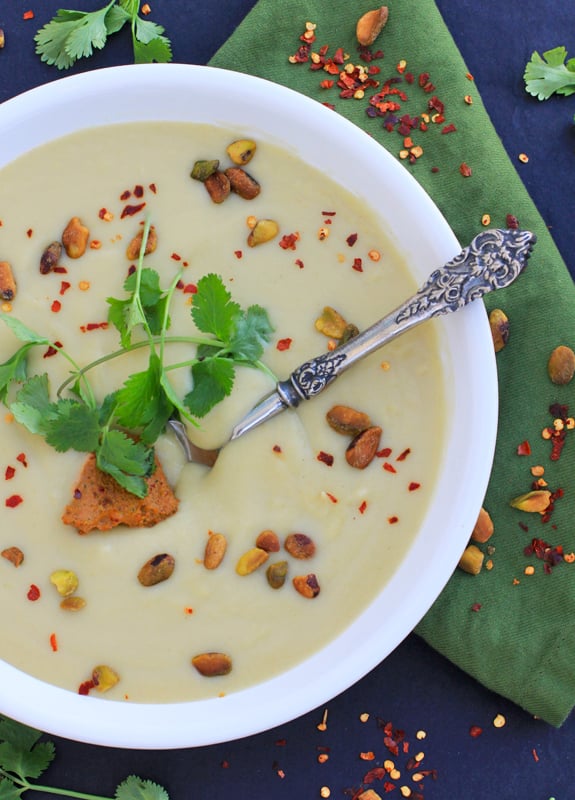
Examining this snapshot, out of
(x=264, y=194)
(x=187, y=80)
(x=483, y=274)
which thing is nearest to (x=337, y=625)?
(x=483, y=274)

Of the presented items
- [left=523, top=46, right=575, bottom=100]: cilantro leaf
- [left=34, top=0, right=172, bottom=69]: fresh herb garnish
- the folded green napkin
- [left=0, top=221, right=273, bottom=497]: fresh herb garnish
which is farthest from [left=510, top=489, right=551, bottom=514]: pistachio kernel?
[left=34, top=0, right=172, bottom=69]: fresh herb garnish

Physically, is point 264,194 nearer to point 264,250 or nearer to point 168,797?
point 264,250

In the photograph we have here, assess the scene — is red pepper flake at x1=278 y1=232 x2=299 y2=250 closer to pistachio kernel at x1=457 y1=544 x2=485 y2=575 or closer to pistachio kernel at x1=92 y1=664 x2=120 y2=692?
pistachio kernel at x1=457 y1=544 x2=485 y2=575

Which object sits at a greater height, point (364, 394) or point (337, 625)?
point (364, 394)

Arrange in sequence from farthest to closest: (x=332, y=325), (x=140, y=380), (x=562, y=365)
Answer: (x=562, y=365) → (x=332, y=325) → (x=140, y=380)

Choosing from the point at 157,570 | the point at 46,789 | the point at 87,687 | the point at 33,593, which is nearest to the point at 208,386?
the point at 157,570

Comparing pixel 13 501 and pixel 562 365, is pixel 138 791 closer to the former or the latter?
pixel 13 501


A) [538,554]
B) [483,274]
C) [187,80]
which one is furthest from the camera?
[538,554]
